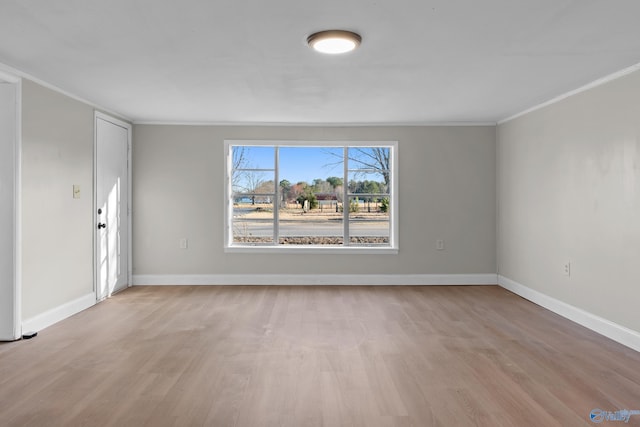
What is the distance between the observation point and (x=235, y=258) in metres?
5.73

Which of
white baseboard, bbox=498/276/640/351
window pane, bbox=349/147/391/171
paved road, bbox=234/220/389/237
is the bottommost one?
white baseboard, bbox=498/276/640/351

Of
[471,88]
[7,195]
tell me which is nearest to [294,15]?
[471,88]

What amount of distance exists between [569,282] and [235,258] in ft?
13.6

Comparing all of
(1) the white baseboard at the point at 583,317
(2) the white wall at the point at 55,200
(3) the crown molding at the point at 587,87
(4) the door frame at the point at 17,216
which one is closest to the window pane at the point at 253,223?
(2) the white wall at the point at 55,200

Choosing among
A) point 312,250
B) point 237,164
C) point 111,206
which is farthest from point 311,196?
point 111,206

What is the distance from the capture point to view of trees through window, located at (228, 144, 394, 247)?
5887 millimetres

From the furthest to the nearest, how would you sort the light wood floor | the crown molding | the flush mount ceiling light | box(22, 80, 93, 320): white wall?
box(22, 80, 93, 320): white wall → the crown molding → the flush mount ceiling light → the light wood floor

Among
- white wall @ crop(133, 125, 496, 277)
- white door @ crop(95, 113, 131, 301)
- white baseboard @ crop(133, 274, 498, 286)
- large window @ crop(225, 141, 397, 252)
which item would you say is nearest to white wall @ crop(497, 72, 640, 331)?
white wall @ crop(133, 125, 496, 277)

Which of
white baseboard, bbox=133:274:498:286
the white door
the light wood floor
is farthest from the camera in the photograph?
white baseboard, bbox=133:274:498:286

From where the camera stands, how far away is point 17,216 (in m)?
3.45

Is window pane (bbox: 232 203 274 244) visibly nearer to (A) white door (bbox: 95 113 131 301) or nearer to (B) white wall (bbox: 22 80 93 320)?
(A) white door (bbox: 95 113 131 301)

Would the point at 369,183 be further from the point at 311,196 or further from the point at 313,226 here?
the point at 313,226

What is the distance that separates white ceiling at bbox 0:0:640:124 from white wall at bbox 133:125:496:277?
103cm

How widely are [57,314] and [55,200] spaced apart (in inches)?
45.2
